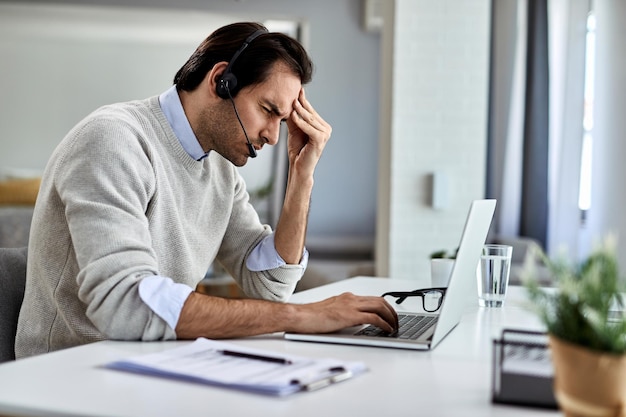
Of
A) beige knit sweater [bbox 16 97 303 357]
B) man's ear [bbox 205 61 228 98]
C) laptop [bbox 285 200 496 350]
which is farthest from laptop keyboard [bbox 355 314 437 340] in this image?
man's ear [bbox 205 61 228 98]

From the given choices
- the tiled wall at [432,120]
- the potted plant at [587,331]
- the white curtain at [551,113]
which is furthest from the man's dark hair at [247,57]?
the white curtain at [551,113]

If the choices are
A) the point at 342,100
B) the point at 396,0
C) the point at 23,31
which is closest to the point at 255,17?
the point at 342,100

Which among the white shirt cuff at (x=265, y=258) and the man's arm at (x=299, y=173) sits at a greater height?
the man's arm at (x=299, y=173)

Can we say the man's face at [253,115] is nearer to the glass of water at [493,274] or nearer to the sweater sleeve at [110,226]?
the sweater sleeve at [110,226]

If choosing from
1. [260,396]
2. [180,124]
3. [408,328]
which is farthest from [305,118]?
[260,396]

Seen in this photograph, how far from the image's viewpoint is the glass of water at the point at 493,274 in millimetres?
1776

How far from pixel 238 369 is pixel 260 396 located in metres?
0.10

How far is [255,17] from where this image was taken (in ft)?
24.3

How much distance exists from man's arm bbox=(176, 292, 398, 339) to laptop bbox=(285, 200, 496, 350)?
0.02m

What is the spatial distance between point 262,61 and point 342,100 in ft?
18.7

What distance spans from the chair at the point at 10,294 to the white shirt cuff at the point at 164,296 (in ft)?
1.38

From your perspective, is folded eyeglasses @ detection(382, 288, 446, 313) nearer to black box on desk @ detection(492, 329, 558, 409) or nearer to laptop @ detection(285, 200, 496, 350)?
laptop @ detection(285, 200, 496, 350)

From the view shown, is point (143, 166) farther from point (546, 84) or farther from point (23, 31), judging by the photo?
point (23, 31)

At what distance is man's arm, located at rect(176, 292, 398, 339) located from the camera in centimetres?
135
